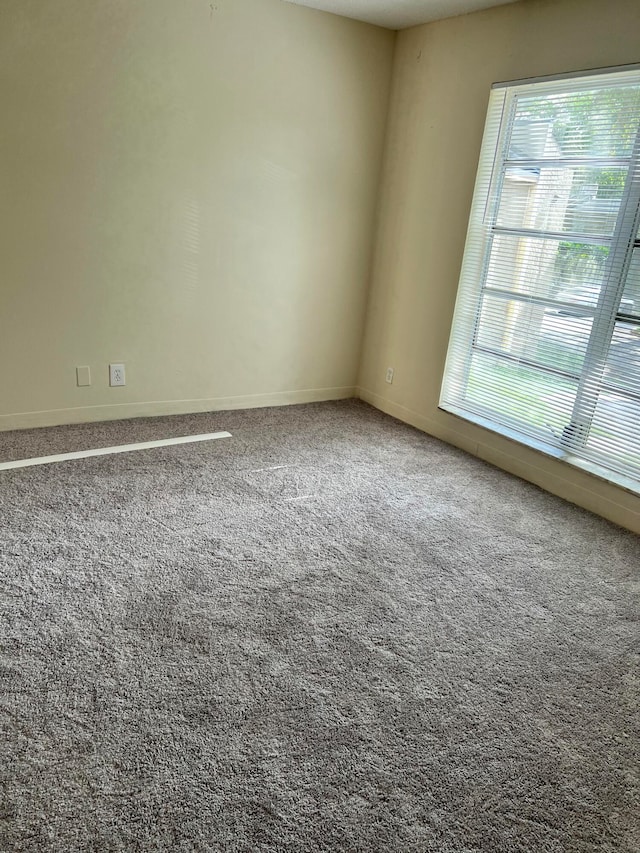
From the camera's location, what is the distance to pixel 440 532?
286cm

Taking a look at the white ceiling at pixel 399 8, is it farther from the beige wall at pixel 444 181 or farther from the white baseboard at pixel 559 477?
the white baseboard at pixel 559 477

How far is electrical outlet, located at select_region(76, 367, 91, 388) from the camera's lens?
368 centimetres

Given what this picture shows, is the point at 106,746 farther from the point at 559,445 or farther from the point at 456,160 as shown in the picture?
the point at 456,160

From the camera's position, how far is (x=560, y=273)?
326 centimetres

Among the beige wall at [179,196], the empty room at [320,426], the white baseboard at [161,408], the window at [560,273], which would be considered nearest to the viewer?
the empty room at [320,426]

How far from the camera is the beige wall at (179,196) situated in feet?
10.6

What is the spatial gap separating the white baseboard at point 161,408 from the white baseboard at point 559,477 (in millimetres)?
881

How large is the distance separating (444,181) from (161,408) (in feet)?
7.60

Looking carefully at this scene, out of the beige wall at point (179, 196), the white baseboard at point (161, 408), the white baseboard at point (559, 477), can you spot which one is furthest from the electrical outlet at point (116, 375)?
the white baseboard at point (559, 477)

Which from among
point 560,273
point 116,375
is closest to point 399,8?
point 560,273

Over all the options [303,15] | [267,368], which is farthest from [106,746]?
[303,15]

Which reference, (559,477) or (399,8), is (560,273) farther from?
(399,8)

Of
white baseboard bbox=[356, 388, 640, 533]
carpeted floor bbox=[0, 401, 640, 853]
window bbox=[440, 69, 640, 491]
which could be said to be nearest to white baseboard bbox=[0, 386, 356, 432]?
carpeted floor bbox=[0, 401, 640, 853]

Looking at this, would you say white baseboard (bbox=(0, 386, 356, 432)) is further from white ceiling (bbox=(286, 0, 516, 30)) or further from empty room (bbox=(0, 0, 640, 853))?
white ceiling (bbox=(286, 0, 516, 30))
